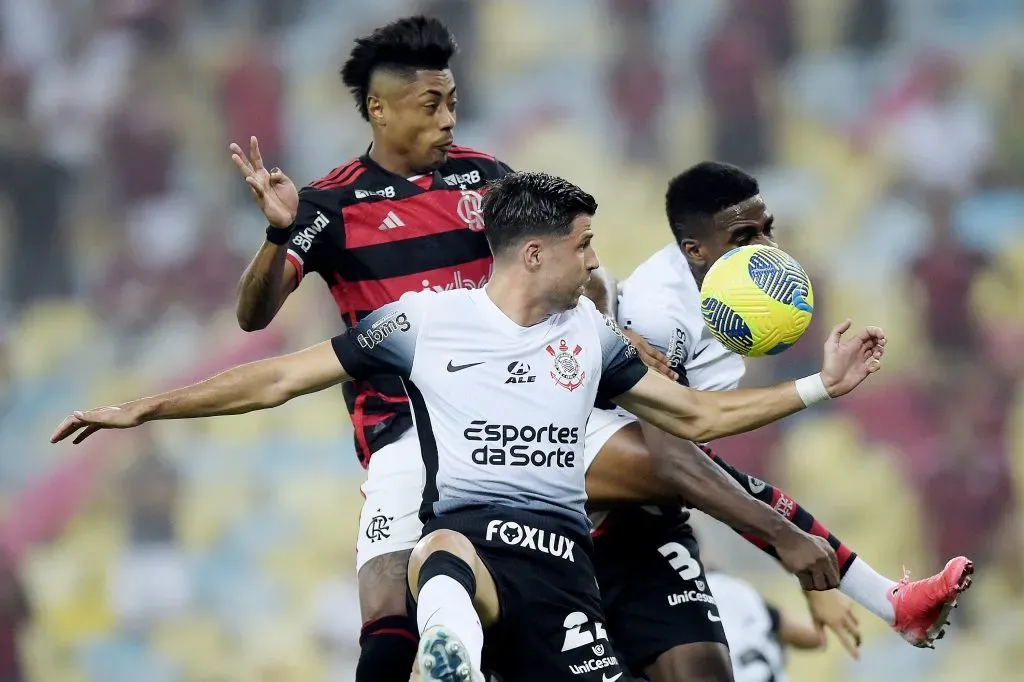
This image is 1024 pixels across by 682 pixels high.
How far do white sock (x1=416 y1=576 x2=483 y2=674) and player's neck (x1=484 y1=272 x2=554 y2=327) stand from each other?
0.83m

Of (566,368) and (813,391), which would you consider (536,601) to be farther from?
(813,391)

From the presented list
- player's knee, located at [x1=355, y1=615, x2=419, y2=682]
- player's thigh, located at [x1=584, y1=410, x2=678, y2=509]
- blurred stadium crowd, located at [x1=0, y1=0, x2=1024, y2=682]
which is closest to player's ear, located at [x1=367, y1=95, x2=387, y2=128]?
player's thigh, located at [x1=584, y1=410, x2=678, y2=509]

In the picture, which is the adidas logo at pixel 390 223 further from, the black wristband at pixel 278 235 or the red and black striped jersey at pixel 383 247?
the black wristband at pixel 278 235

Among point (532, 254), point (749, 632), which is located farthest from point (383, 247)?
point (749, 632)

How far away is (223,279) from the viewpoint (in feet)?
31.0

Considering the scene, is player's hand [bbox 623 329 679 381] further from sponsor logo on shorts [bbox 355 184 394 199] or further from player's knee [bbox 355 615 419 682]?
player's knee [bbox 355 615 419 682]

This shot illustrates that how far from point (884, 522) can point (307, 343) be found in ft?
12.7

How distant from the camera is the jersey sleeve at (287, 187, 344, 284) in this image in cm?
463

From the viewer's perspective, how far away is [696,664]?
4.68 meters

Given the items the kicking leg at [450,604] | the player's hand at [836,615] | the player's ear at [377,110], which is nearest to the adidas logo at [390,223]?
the player's ear at [377,110]

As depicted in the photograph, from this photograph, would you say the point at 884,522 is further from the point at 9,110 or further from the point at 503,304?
the point at 9,110

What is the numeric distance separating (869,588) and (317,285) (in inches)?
203

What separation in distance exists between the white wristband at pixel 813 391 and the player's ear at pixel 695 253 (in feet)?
2.91

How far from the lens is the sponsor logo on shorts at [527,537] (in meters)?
3.90
